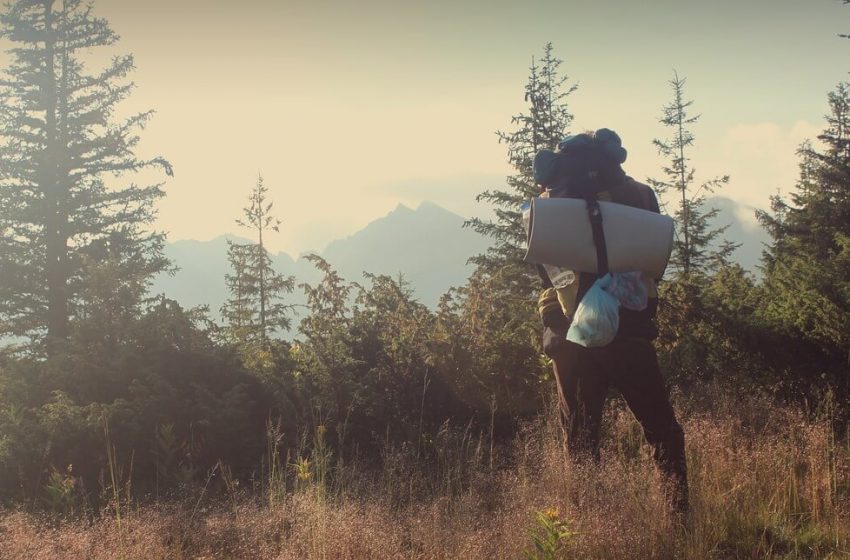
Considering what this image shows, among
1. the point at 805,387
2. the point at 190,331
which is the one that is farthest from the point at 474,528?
the point at 190,331

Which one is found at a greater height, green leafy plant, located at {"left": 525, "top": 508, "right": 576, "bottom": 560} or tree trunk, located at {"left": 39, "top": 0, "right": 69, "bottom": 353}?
tree trunk, located at {"left": 39, "top": 0, "right": 69, "bottom": 353}

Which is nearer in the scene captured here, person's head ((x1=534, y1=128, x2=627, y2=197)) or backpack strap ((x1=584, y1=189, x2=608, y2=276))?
backpack strap ((x1=584, y1=189, x2=608, y2=276))

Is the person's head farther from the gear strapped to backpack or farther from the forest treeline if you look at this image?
the forest treeline

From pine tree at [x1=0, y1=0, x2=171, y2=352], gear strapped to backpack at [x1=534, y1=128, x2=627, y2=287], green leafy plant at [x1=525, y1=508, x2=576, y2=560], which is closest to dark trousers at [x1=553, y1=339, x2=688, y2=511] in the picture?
green leafy plant at [x1=525, y1=508, x2=576, y2=560]

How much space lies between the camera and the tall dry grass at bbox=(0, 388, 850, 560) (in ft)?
9.67

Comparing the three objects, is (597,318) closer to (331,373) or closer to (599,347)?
(599,347)

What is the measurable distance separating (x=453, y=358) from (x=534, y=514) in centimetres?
289

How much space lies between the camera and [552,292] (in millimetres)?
3219

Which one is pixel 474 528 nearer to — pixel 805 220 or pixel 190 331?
pixel 190 331

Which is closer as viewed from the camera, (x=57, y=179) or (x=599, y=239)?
(x=599, y=239)

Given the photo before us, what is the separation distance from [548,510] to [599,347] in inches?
33.1

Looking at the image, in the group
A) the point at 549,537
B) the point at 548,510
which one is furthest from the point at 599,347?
the point at 549,537

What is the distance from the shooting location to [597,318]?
2.74 meters

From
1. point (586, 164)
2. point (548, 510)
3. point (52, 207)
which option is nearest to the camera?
point (548, 510)
